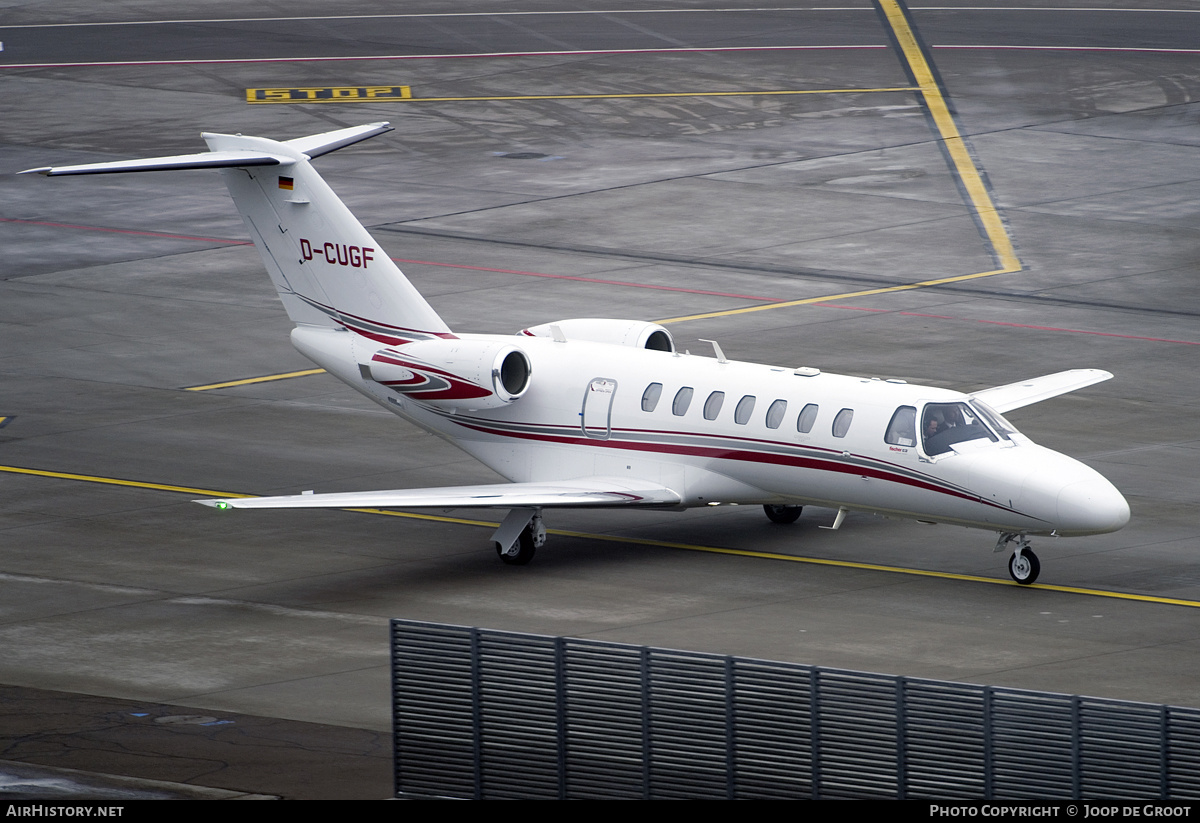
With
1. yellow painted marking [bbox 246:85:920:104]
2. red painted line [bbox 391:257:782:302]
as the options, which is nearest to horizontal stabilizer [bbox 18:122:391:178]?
red painted line [bbox 391:257:782:302]

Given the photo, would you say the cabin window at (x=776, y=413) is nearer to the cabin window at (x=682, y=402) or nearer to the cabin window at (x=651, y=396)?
the cabin window at (x=682, y=402)

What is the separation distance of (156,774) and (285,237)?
13.2 meters

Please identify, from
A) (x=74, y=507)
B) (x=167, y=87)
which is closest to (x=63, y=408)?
(x=74, y=507)

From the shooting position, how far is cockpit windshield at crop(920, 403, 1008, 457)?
26312 millimetres

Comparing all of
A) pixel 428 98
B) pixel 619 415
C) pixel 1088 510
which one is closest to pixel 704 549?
pixel 619 415

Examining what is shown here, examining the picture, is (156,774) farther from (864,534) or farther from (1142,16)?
(1142,16)

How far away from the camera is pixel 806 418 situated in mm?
27141

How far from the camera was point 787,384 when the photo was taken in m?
27.7

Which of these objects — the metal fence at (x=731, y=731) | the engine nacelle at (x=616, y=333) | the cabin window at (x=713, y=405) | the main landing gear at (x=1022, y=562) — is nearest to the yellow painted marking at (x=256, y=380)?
the engine nacelle at (x=616, y=333)

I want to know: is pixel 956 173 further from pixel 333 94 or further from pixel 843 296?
pixel 333 94

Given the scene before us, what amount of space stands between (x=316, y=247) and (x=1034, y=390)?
11585mm

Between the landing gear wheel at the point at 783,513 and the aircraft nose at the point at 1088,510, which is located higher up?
the aircraft nose at the point at 1088,510

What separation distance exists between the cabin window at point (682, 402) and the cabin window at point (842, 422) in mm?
2363

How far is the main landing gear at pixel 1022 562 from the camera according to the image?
1033 inches
